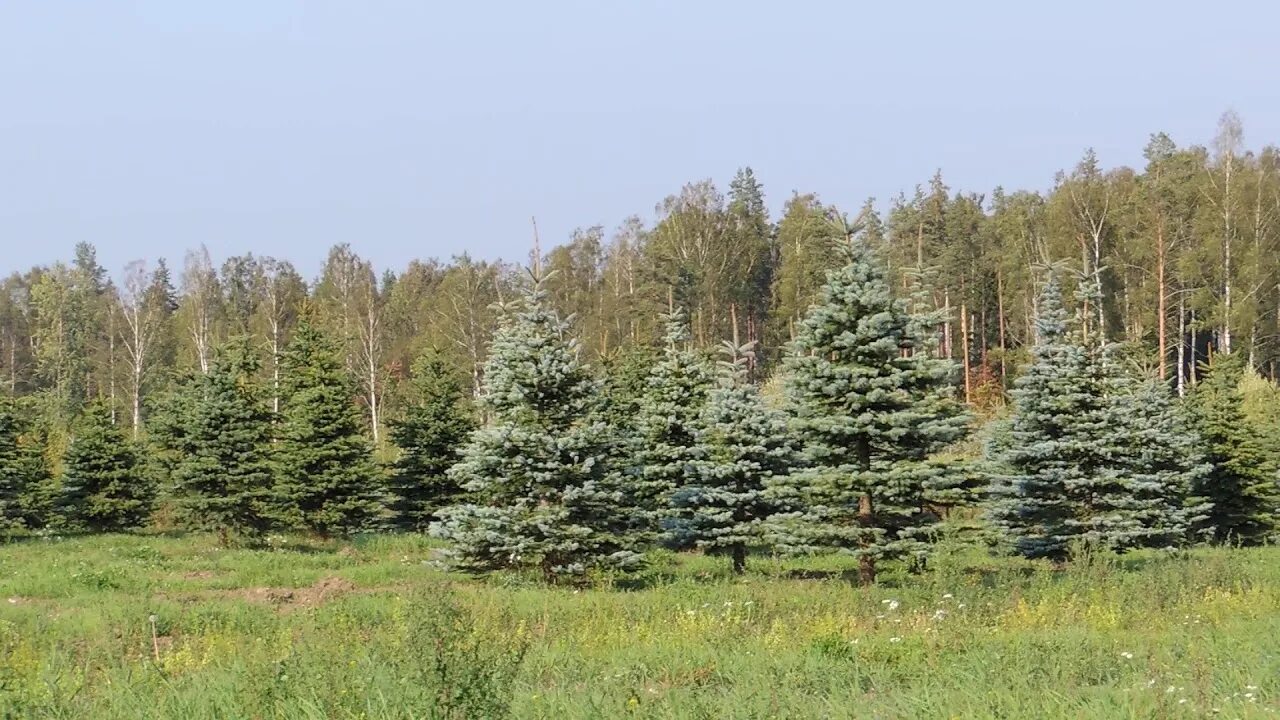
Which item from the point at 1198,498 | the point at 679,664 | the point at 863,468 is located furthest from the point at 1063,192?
the point at 679,664

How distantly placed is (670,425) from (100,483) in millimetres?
19180

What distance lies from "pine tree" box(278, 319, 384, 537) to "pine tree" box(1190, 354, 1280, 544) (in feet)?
79.1

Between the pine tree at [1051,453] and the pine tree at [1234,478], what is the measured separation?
9.17m

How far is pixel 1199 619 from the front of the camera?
10555mm

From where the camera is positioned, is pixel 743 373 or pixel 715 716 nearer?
pixel 715 716

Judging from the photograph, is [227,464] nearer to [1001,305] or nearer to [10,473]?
[10,473]

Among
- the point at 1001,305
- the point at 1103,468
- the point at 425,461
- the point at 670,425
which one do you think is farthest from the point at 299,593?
the point at 1001,305

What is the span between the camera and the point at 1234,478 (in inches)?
1077

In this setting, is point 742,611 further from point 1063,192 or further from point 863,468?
point 1063,192

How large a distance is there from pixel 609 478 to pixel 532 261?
4755mm

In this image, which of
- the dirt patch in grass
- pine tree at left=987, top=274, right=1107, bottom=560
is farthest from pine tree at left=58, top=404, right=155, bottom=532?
pine tree at left=987, top=274, right=1107, bottom=560

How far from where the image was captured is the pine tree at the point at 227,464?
2450 cm

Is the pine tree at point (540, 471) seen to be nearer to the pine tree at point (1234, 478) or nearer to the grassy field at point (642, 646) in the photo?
the grassy field at point (642, 646)

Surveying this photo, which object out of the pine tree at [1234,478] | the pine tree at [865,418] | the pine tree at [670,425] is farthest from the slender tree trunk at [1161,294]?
the pine tree at [865,418]
